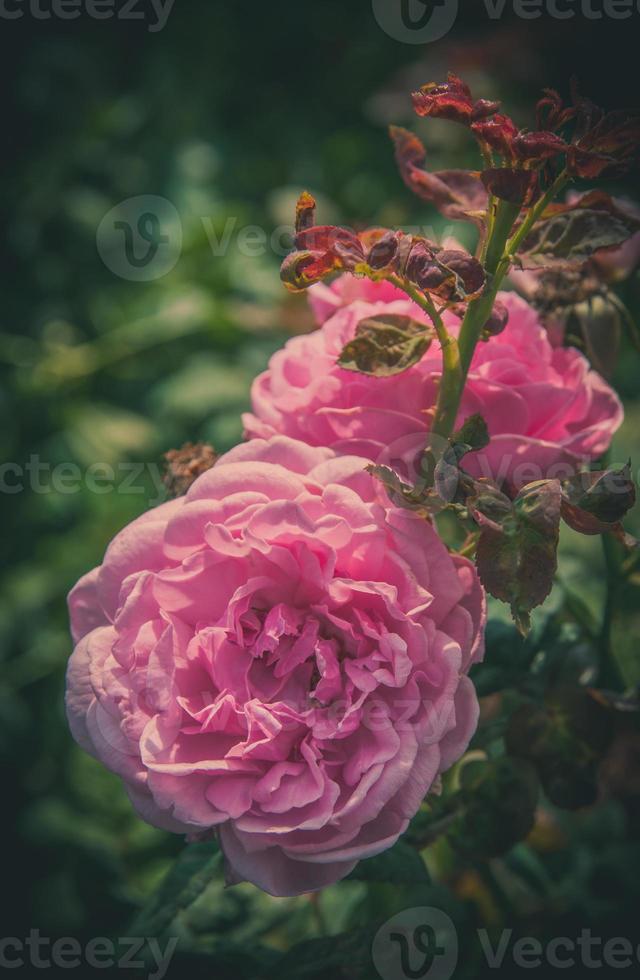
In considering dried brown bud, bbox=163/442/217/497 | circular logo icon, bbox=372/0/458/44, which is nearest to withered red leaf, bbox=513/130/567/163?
dried brown bud, bbox=163/442/217/497

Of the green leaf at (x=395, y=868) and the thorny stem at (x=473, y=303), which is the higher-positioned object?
the thorny stem at (x=473, y=303)

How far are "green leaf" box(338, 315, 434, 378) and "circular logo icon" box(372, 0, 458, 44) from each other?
197 cm

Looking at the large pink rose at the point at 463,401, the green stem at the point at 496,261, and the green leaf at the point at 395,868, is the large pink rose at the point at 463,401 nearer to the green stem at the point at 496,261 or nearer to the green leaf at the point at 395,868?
the green stem at the point at 496,261

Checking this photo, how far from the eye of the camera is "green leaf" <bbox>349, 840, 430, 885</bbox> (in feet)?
2.74

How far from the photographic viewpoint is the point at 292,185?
2.21 metres

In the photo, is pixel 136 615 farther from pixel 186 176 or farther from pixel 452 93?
pixel 186 176

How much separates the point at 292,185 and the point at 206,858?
1.70 metres

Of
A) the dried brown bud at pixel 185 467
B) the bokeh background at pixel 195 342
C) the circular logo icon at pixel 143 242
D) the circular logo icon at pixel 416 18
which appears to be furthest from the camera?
the circular logo icon at pixel 416 18

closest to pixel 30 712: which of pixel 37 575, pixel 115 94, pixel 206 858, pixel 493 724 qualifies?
pixel 37 575

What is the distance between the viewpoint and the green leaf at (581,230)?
73 cm

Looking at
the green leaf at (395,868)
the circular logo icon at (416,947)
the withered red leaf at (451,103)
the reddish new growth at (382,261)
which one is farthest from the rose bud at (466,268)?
the circular logo icon at (416,947)

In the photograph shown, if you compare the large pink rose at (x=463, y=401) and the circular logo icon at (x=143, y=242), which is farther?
the circular logo icon at (x=143, y=242)

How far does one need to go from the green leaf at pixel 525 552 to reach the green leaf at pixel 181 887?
434 mm

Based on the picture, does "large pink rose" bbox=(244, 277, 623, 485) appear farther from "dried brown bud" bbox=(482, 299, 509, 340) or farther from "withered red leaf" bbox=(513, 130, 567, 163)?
"withered red leaf" bbox=(513, 130, 567, 163)
